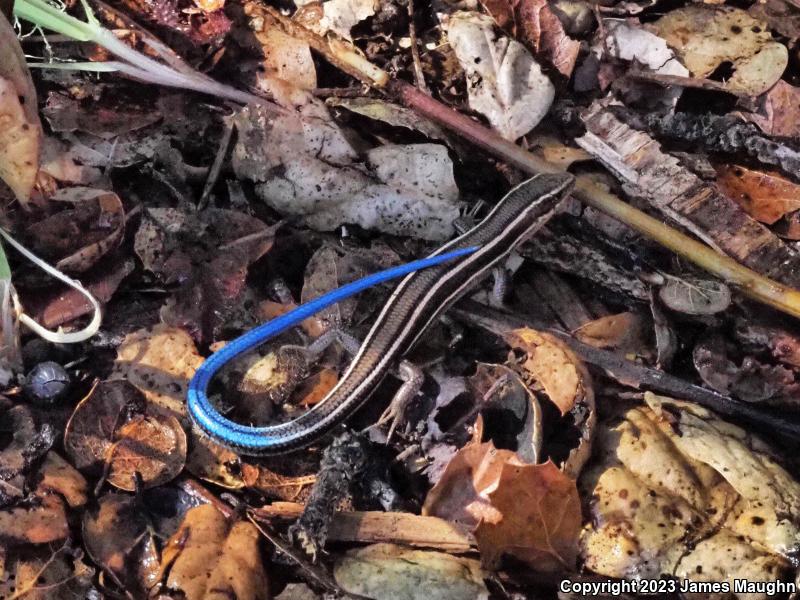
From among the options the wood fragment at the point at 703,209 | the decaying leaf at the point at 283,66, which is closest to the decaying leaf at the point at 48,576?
the decaying leaf at the point at 283,66

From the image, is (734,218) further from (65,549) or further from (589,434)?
(65,549)

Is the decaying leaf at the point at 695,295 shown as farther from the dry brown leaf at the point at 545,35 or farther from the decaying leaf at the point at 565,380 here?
the dry brown leaf at the point at 545,35

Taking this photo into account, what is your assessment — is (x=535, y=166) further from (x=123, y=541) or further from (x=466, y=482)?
(x=123, y=541)

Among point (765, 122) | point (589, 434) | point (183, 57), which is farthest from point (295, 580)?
point (765, 122)

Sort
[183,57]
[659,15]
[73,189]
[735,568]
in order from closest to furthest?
[735,568], [73,189], [183,57], [659,15]

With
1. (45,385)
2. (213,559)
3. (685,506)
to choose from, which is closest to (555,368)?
(685,506)
